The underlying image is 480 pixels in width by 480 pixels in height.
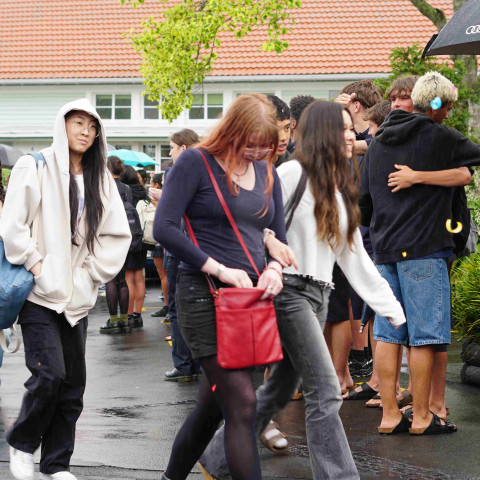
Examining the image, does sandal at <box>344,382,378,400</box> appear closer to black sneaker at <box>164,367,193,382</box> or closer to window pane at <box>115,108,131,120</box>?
black sneaker at <box>164,367,193,382</box>

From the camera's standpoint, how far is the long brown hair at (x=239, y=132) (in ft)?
12.9

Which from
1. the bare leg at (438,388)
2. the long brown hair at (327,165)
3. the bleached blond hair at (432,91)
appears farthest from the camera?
the bare leg at (438,388)

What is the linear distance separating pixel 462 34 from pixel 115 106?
83.6ft

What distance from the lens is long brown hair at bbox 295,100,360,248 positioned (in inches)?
173

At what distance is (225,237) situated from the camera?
3922mm

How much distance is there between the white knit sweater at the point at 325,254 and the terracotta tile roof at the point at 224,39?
24498 mm

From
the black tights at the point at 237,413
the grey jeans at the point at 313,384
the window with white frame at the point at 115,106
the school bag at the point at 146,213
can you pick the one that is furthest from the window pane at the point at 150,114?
the black tights at the point at 237,413

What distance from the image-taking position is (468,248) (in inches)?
240

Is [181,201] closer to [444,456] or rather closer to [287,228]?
[287,228]

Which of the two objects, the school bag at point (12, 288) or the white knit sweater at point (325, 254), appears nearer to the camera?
the white knit sweater at point (325, 254)

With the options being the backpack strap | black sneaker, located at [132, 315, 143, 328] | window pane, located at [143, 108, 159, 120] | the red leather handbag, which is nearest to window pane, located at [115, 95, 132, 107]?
window pane, located at [143, 108, 159, 120]

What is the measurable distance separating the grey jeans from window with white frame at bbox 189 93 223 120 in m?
26.7

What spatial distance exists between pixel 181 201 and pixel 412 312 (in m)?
2.30

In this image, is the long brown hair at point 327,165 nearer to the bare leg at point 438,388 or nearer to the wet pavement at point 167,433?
the wet pavement at point 167,433
